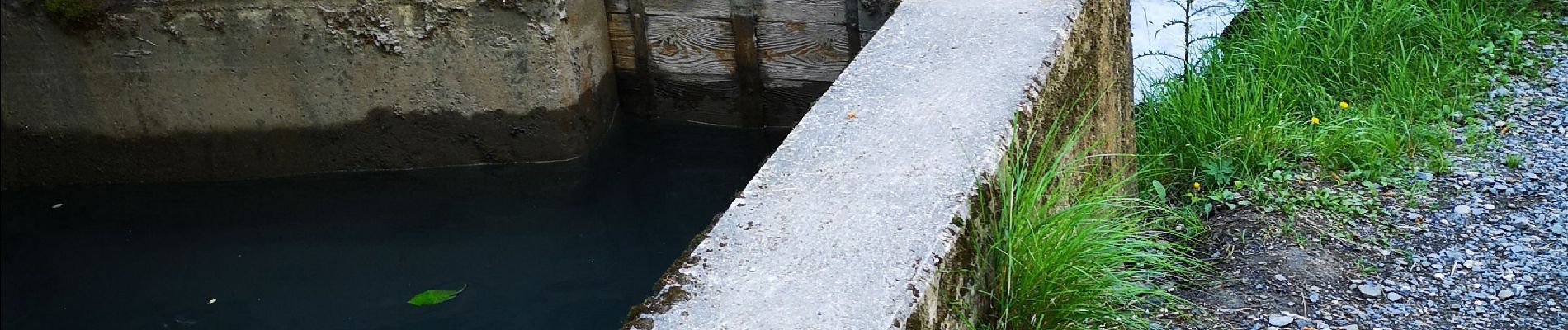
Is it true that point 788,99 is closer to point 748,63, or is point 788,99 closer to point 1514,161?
point 748,63

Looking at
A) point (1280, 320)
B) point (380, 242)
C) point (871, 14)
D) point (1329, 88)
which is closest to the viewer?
point (1280, 320)

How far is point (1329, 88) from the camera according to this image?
3928 millimetres

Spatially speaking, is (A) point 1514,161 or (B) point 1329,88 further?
(B) point 1329,88

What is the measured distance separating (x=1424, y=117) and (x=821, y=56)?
7.81 feet

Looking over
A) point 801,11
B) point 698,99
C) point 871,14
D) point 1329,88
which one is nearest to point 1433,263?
point 1329,88

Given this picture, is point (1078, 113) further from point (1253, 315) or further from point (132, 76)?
point (132, 76)

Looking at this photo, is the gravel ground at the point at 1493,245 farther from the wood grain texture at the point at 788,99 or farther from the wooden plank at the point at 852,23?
the wood grain texture at the point at 788,99

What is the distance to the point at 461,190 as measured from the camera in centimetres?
546

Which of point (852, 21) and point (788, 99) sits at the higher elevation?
point (852, 21)

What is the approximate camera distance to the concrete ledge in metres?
1.78

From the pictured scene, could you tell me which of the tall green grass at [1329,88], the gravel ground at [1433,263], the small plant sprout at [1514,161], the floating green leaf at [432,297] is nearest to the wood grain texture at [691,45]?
the floating green leaf at [432,297]

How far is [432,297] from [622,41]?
1.60m

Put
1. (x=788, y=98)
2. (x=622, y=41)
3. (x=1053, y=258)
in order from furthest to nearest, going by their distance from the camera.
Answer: (x=622, y=41)
(x=788, y=98)
(x=1053, y=258)

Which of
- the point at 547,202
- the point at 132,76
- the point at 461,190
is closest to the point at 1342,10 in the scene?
the point at 547,202
